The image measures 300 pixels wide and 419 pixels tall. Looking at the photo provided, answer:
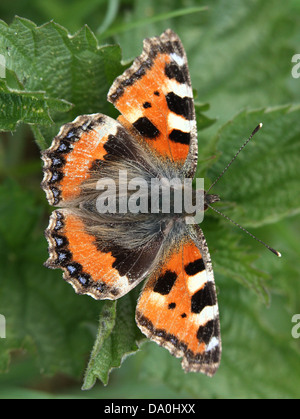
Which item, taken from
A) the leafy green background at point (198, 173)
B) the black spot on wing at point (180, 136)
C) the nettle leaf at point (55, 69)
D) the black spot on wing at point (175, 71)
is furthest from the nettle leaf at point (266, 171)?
the nettle leaf at point (55, 69)

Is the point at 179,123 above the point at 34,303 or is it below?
above

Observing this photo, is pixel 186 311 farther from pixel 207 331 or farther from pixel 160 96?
pixel 160 96

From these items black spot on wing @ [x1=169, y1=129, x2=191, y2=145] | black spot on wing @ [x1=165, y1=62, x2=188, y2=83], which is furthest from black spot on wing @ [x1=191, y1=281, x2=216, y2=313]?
black spot on wing @ [x1=165, y1=62, x2=188, y2=83]

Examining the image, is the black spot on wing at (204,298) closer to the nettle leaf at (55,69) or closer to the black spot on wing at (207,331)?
the black spot on wing at (207,331)

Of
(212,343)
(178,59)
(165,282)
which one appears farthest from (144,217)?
(178,59)

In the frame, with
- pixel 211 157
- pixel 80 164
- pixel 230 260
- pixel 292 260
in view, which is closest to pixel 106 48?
pixel 80 164

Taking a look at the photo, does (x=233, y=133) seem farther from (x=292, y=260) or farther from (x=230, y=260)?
(x=292, y=260)

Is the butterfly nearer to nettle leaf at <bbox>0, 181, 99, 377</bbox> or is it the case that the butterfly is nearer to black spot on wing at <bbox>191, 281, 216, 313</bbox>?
black spot on wing at <bbox>191, 281, 216, 313</bbox>
